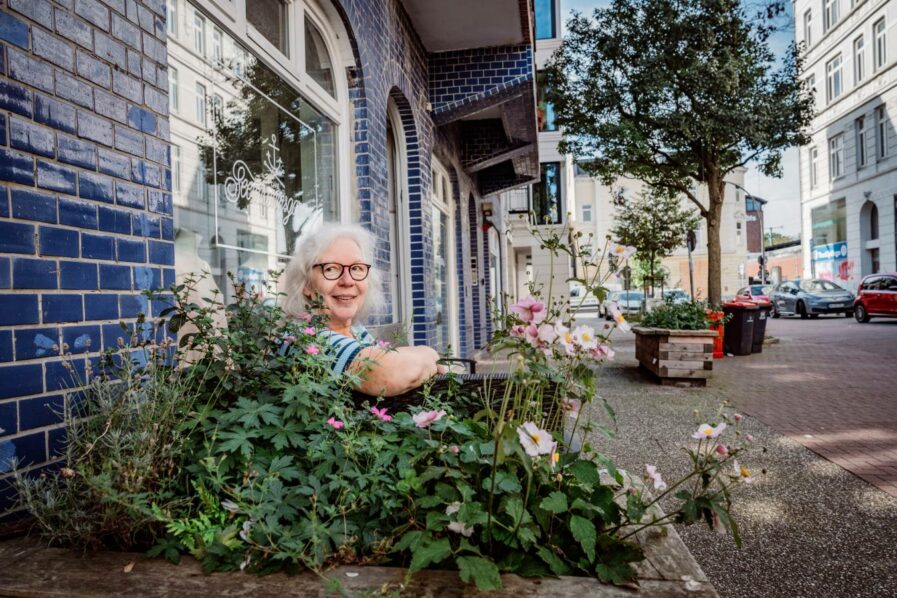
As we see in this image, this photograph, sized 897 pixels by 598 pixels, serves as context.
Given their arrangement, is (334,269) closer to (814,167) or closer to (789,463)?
(789,463)

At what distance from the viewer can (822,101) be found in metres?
32.4

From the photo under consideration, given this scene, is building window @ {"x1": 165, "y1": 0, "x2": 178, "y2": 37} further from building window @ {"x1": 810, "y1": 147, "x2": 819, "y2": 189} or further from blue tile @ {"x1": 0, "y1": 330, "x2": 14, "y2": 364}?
building window @ {"x1": 810, "y1": 147, "x2": 819, "y2": 189}

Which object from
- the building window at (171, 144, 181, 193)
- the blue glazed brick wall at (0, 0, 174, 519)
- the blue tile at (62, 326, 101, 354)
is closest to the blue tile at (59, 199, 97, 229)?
the blue glazed brick wall at (0, 0, 174, 519)

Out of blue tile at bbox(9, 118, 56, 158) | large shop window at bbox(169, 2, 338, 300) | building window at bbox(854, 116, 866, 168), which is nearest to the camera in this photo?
blue tile at bbox(9, 118, 56, 158)

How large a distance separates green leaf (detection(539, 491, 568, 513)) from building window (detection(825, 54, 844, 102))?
36.6 meters

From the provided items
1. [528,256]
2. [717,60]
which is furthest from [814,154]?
[717,60]

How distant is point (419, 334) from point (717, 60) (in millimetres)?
9861

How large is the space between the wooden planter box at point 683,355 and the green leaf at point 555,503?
22.5 ft

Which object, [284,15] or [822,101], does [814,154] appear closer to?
[822,101]

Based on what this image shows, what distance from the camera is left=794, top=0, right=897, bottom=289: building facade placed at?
26.5 meters

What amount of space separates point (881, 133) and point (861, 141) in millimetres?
1760

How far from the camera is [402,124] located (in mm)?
A: 6707

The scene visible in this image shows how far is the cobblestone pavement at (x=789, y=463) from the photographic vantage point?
280 cm

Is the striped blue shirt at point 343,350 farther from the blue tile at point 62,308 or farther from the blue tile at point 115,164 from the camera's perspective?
the blue tile at point 115,164
